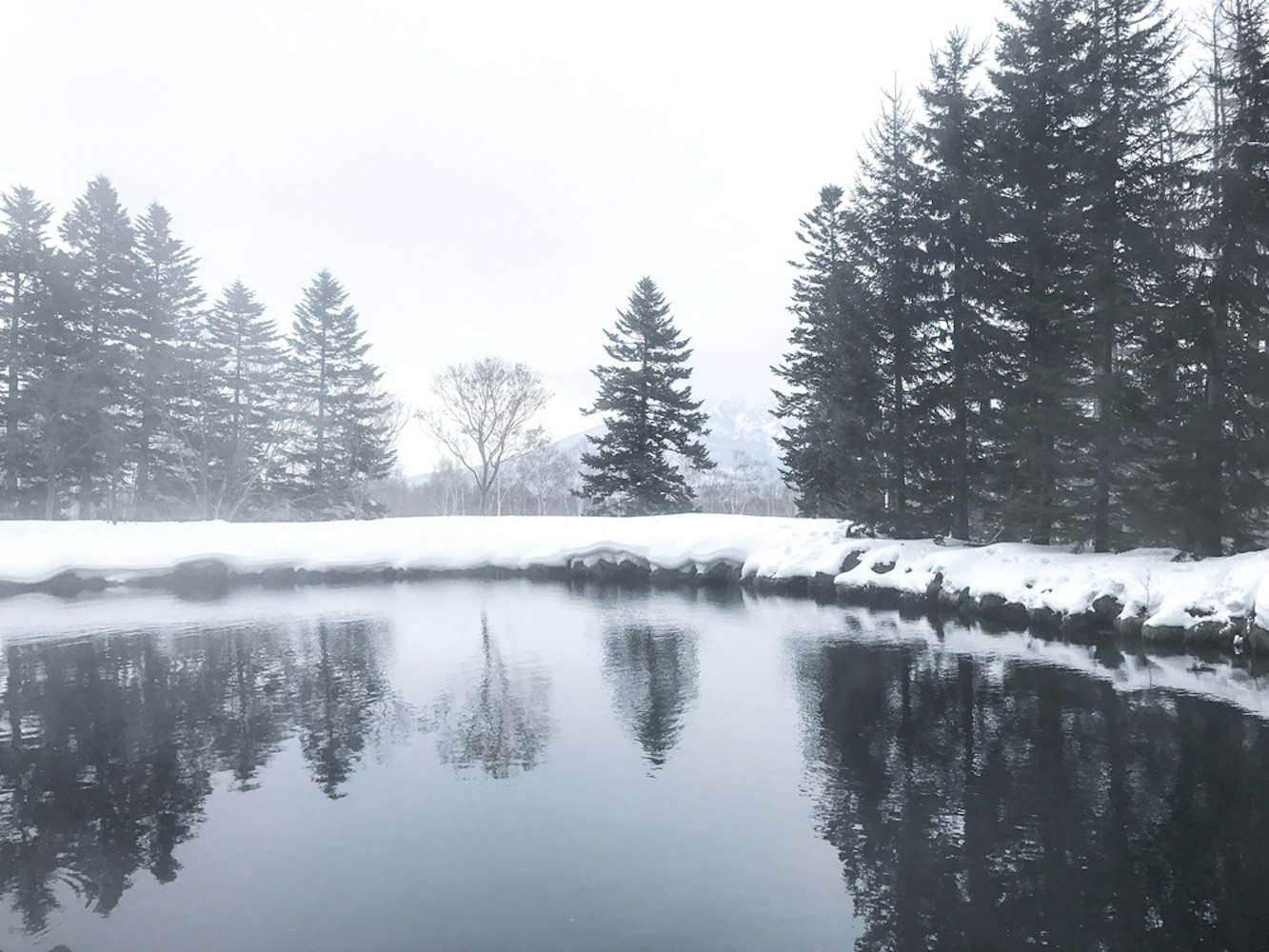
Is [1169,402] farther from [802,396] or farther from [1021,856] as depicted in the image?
[802,396]

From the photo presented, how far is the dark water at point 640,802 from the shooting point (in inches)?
205

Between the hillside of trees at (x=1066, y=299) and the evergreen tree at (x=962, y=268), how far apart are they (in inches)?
2.8

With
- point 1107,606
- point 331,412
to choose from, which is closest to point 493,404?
point 331,412

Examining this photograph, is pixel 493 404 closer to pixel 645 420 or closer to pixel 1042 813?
pixel 645 420

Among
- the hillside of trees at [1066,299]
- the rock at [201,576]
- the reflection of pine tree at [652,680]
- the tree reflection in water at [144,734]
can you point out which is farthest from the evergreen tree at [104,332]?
the hillside of trees at [1066,299]

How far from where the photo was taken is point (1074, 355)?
18.8m

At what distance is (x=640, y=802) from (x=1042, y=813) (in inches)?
152

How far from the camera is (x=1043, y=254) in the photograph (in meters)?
19.5

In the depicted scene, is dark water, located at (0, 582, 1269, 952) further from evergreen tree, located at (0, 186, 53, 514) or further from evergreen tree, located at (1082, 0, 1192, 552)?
evergreen tree, located at (0, 186, 53, 514)

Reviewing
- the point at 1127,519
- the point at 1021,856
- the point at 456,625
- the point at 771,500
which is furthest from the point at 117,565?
the point at 771,500

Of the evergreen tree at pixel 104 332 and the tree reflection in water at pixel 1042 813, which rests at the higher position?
the evergreen tree at pixel 104 332

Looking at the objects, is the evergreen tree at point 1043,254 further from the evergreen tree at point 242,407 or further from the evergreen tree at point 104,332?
the evergreen tree at point 104,332

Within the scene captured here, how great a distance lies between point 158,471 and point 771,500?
75.6 meters

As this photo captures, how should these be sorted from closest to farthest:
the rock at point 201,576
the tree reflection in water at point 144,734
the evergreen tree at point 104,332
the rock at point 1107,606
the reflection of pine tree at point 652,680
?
the tree reflection in water at point 144,734
the reflection of pine tree at point 652,680
the rock at point 1107,606
the rock at point 201,576
the evergreen tree at point 104,332
